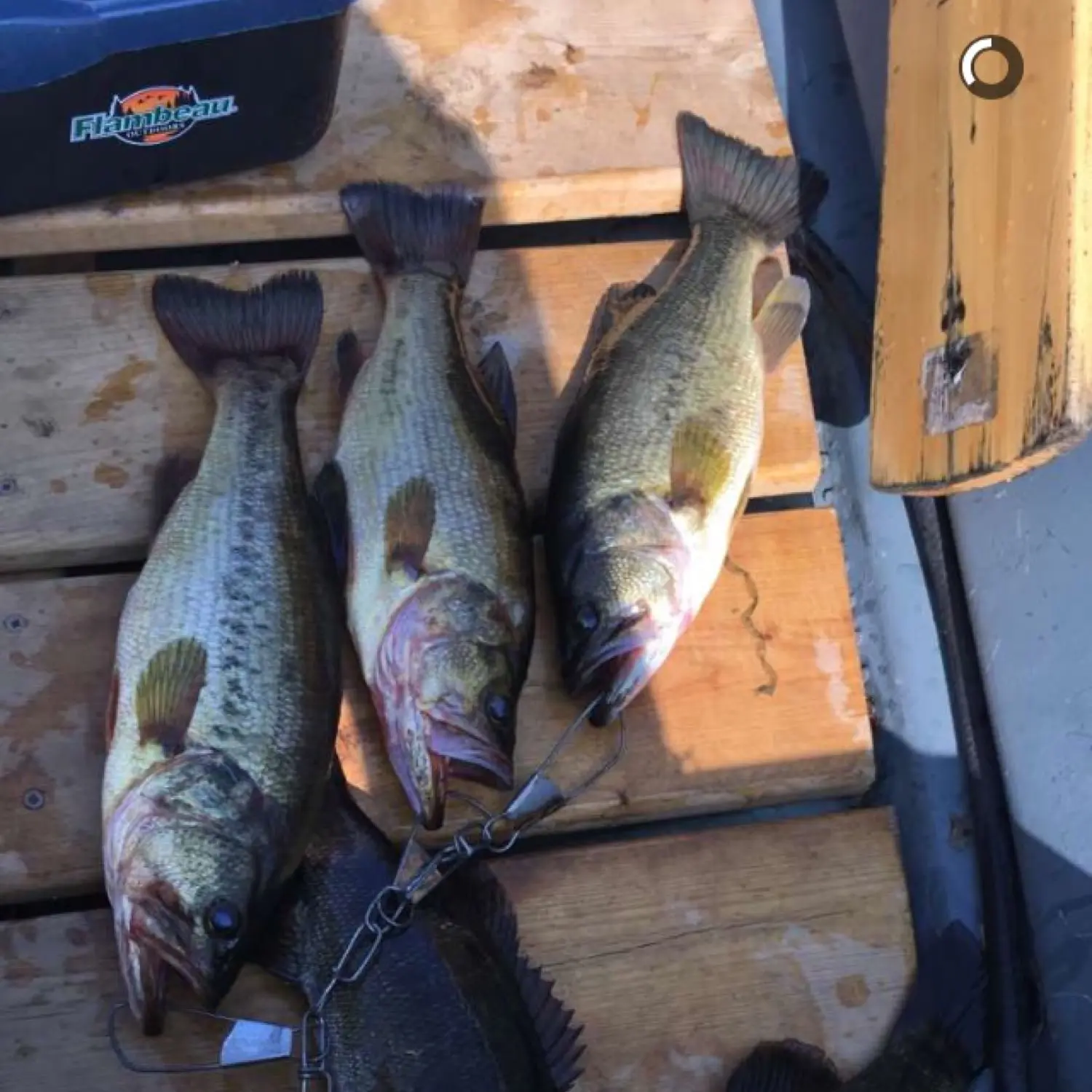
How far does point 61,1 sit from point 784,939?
187cm

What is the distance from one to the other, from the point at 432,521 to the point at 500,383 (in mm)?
329

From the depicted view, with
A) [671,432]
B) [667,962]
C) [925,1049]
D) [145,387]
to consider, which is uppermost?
[145,387]

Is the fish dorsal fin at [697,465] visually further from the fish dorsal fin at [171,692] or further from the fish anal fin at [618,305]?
the fish dorsal fin at [171,692]

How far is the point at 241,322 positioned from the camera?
2127 mm

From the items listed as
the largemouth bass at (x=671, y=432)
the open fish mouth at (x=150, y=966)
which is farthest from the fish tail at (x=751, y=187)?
the open fish mouth at (x=150, y=966)

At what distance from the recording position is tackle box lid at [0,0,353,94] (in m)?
1.78

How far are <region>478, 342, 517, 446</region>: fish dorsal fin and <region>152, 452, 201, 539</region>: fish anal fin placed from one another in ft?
1.70

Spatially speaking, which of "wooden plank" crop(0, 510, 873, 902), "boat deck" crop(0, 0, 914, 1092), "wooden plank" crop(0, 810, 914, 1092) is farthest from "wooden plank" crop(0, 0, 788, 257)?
"wooden plank" crop(0, 810, 914, 1092)

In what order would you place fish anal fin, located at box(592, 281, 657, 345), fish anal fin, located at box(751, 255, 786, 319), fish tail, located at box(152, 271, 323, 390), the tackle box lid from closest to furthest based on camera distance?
the tackle box lid
fish tail, located at box(152, 271, 323, 390)
fish anal fin, located at box(592, 281, 657, 345)
fish anal fin, located at box(751, 255, 786, 319)

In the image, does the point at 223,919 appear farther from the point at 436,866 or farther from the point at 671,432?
the point at 671,432

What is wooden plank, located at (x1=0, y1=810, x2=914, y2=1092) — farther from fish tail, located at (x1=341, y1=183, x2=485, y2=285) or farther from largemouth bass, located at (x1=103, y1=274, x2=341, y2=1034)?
fish tail, located at (x1=341, y1=183, x2=485, y2=285)

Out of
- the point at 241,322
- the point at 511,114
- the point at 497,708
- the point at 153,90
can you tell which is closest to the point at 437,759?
the point at 497,708

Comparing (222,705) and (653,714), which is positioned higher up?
(222,705)

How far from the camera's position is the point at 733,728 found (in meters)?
2.13
